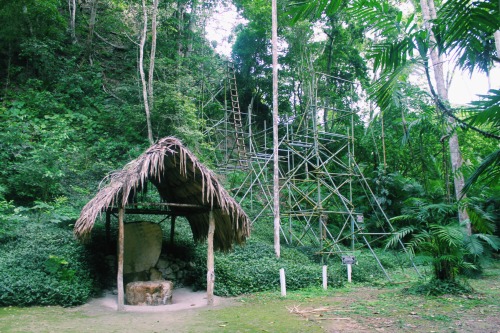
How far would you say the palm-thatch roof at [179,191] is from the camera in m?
6.95

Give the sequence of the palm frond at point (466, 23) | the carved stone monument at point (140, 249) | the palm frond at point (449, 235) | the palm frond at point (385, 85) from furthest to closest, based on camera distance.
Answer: the carved stone monument at point (140, 249) < the palm frond at point (449, 235) < the palm frond at point (385, 85) < the palm frond at point (466, 23)

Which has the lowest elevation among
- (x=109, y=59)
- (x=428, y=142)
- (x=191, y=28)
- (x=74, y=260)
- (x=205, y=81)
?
(x=74, y=260)

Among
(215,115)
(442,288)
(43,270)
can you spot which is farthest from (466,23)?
(215,115)

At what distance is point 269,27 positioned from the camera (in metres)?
17.5

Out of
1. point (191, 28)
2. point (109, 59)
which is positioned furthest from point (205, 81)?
point (109, 59)

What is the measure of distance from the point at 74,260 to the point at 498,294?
834cm

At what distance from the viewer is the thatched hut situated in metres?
6.96

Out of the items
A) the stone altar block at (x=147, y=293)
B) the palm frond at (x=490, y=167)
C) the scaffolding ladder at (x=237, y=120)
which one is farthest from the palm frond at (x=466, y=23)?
the scaffolding ladder at (x=237, y=120)

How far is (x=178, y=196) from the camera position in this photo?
30.0 feet

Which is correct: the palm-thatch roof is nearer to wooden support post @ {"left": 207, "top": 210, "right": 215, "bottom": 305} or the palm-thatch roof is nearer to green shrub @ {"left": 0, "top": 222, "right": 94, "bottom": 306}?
wooden support post @ {"left": 207, "top": 210, "right": 215, "bottom": 305}

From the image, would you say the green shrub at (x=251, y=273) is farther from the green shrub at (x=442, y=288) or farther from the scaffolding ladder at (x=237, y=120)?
the scaffolding ladder at (x=237, y=120)

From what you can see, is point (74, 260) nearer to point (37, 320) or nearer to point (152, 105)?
point (37, 320)

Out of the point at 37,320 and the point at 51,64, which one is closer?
the point at 37,320

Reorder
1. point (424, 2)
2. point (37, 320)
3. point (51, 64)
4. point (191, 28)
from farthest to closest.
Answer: point (191, 28) < point (51, 64) < point (424, 2) < point (37, 320)
